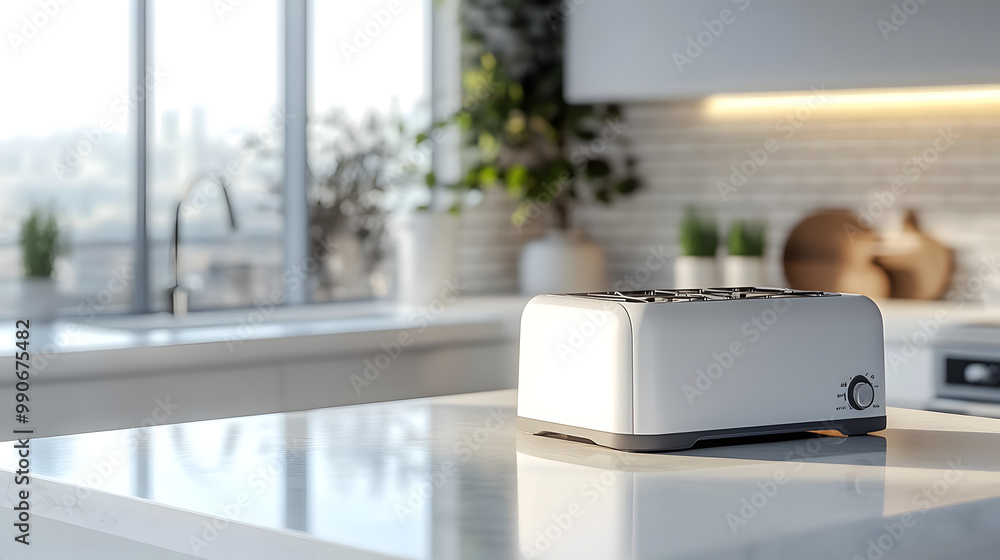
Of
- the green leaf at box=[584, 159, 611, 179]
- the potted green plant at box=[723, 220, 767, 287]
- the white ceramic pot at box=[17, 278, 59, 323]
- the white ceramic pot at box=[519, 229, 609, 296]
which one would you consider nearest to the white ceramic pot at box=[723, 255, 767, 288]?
the potted green plant at box=[723, 220, 767, 287]

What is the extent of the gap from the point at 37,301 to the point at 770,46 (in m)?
1.96

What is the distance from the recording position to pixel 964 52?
9.23 feet

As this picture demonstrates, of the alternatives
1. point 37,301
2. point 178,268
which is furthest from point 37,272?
point 178,268

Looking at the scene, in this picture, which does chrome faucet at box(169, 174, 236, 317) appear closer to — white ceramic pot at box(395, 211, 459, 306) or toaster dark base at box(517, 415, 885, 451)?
white ceramic pot at box(395, 211, 459, 306)

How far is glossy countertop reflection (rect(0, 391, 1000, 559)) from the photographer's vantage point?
2.74 feet

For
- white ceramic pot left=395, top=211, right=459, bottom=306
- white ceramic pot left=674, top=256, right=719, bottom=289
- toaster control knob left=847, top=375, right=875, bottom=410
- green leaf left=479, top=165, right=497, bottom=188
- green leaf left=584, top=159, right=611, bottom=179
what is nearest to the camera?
toaster control knob left=847, top=375, right=875, bottom=410

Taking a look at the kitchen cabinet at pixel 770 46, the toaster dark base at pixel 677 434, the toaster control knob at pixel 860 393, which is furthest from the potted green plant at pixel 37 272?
the toaster control knob at pixel 860 393

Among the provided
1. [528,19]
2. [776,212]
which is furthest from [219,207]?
[776,212]

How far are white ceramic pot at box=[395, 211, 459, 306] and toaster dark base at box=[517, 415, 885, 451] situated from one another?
7.01ft

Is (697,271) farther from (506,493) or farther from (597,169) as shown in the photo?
(506,493)

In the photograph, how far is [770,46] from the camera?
3.04 metres

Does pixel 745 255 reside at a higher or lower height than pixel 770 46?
lower

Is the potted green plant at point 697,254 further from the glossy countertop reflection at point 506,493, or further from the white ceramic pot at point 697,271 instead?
the glossy countertop reflection at point 506,493

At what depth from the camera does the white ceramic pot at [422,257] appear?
11.1ft
